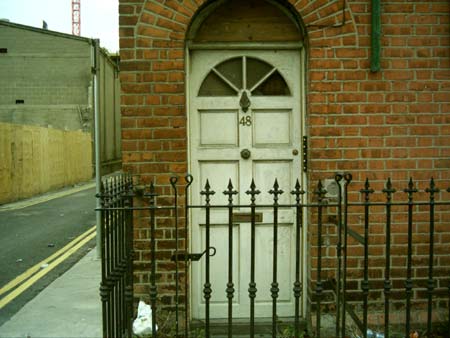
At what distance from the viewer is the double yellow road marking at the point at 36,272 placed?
605cm

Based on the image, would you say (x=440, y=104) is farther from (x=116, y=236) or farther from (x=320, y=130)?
(x=116, y=236)

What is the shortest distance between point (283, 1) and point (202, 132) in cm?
138

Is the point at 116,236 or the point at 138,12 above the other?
the point at 138,12

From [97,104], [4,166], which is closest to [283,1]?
[97,104]

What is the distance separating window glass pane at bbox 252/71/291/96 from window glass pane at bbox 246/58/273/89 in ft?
0.20

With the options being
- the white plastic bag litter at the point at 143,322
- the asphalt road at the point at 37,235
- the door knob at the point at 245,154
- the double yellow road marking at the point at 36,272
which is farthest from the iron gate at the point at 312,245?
the double yellow road marking at the point at 36,272

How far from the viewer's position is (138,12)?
425cm

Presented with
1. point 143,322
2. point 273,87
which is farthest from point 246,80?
point 143,322

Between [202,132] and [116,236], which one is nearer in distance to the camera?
[116,236]

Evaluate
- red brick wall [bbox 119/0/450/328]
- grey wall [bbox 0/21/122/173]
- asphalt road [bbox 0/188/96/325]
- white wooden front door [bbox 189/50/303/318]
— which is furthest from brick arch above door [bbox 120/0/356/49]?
grey wall [bbox 0/21/122/173]

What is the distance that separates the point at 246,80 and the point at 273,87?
26cm

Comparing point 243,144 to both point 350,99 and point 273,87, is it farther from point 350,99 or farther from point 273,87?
point 350,99

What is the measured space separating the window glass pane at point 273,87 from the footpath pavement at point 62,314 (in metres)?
2.60

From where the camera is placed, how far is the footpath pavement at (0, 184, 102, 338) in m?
4.30
